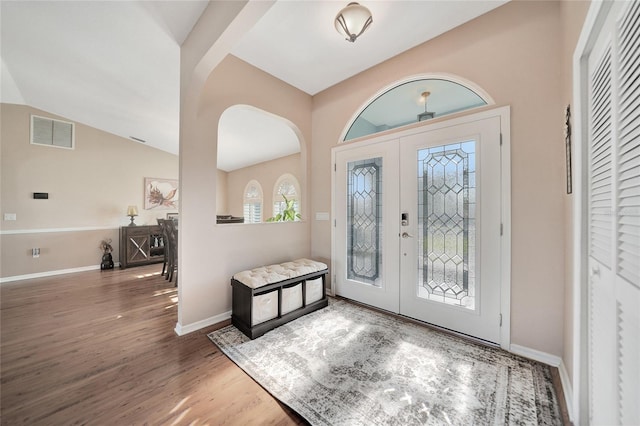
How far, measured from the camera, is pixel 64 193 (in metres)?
4.59

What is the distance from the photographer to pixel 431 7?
2.02m

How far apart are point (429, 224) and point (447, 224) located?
0.56 ft

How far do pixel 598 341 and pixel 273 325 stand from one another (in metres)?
2.31

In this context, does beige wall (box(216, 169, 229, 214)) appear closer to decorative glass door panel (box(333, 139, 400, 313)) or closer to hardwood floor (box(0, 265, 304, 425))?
hardwood floor (box(0, 265, 304, 425))

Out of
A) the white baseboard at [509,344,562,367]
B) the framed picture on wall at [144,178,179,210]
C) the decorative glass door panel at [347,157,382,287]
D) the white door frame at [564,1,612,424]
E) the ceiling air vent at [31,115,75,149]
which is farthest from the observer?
the framed picture on wall at [144,178,179,210]

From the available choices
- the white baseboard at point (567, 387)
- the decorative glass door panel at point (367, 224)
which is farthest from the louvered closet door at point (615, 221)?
the decorative glass door panel at point (367, 224)

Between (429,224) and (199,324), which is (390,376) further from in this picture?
(199,324)

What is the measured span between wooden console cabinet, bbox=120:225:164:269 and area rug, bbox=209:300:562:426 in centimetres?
415

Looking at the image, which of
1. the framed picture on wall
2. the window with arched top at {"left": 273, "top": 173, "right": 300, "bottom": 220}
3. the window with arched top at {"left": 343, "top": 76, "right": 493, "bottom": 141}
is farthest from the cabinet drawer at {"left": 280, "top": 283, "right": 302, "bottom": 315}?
the framed picture on wall

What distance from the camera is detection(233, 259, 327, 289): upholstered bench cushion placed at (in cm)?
228

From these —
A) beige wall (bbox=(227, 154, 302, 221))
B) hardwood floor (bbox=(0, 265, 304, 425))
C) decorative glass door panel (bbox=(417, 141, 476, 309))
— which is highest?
beige wall (bbox=(227, 154, 302, 221))

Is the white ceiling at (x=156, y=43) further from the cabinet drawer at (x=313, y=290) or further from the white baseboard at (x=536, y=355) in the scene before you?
the white baseboard at (x=536, y=355)

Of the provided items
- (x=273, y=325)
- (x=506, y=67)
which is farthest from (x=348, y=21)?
(x=273, y=325)

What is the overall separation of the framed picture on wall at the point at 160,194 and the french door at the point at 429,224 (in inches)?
207
